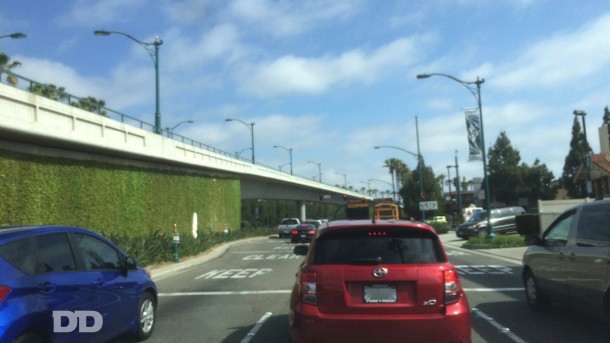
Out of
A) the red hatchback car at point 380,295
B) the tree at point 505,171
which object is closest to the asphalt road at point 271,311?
the red hatchback car at point 380,295

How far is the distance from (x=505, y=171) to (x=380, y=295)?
2776 inches

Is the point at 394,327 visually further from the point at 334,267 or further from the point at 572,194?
the point at 572,194

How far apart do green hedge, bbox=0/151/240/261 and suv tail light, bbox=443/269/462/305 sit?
47.1 feet

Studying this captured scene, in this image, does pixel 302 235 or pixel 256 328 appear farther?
pixel 302 235

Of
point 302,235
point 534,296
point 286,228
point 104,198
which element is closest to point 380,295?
point 534,296

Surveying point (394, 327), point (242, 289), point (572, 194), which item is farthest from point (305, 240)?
point (572, 194)

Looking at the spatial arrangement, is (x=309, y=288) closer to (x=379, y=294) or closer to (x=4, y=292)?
(x=379, y=294)

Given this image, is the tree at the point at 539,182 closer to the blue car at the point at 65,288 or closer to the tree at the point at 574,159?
the tree at the point at 574,159

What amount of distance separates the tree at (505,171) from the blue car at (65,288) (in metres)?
69.5

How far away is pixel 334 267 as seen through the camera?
5.15 metres

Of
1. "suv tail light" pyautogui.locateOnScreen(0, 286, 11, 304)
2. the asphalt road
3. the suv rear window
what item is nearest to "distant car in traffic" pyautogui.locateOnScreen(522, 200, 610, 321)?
the asphalt road

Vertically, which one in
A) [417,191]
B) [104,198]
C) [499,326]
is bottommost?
[499,326]

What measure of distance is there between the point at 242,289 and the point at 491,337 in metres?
6.69

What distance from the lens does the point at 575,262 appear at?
733cm
